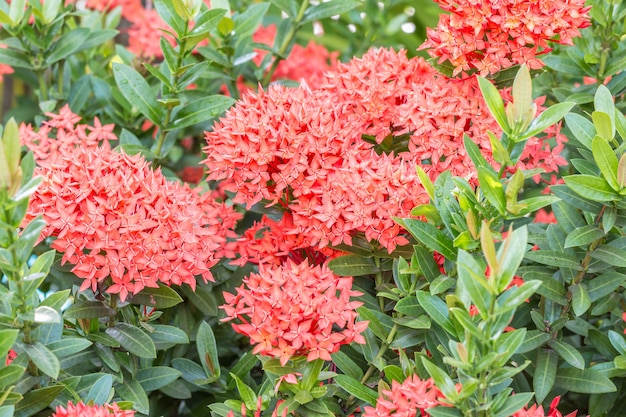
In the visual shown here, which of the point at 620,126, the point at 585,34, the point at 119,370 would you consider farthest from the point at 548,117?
the point at 119,370

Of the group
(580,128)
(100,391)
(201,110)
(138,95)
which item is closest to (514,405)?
(580,128)

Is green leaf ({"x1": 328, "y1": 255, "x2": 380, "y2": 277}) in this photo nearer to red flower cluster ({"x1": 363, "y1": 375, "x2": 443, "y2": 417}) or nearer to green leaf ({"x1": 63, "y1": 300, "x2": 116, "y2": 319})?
red flower cluster ({"x1": 363, "y1": 375, "x2": 443, "y2": 417})

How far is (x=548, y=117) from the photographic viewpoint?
133 centimetres

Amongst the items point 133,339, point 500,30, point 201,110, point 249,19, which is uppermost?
point 500,30

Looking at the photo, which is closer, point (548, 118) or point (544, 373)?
point (548, 118)

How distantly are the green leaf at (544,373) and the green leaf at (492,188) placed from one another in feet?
1.19

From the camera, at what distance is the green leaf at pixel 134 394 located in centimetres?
144

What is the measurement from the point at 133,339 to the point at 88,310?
0.09 metres

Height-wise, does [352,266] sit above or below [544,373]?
above

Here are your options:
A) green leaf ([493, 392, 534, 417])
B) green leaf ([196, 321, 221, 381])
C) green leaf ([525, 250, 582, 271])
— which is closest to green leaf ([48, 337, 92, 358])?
green leaf ([196, 321, 221, 381])

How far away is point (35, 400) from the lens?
1.32 m

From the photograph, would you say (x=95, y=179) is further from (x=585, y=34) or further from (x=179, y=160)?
(x=585, y=34)

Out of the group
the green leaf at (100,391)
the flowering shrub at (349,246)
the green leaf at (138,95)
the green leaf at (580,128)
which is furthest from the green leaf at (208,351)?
the green leaf at (580,128)

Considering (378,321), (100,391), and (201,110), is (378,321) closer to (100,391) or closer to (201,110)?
(100,391)
